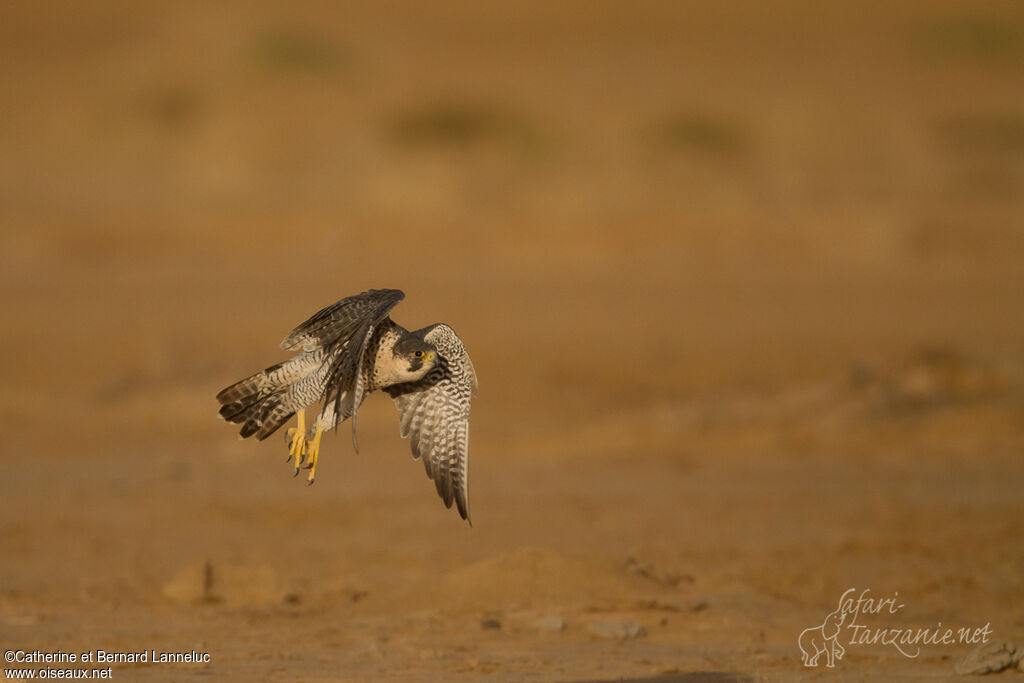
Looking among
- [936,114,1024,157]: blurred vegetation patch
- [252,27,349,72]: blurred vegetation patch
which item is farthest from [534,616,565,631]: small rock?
[936,114,1024,157]: blurred vegetation patch

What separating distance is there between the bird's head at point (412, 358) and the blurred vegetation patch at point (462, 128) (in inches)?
747

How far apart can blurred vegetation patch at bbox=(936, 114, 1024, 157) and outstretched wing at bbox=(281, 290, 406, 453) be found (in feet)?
76.9

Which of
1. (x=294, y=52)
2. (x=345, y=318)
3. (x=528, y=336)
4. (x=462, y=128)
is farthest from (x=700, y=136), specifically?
(x=345, y=318)

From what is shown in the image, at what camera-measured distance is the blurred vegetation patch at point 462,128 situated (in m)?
25.3

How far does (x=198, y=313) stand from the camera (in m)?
18.4

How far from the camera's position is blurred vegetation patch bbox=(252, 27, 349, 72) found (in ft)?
90.9

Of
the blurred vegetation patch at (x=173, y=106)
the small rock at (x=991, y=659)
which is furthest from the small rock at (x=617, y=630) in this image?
the blurred vegetation patch at (x=173, y=106)

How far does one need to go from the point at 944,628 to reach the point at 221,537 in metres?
5.42

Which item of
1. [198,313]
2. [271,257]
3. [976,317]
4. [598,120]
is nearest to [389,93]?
[598,120]

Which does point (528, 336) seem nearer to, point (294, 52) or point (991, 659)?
point (991, 659)

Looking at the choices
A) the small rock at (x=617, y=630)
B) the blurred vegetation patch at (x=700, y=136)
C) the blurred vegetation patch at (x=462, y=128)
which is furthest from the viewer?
the blurred vegetation patch at (x=700, y=136)

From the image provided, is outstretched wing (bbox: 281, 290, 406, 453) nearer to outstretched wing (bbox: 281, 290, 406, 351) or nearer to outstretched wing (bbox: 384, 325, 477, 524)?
outstretched wing (bbox: 281, 290, 406, 351)

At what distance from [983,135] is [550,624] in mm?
22996

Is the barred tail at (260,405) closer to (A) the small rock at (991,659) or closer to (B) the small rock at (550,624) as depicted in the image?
(B) the small rock at (550,624)
